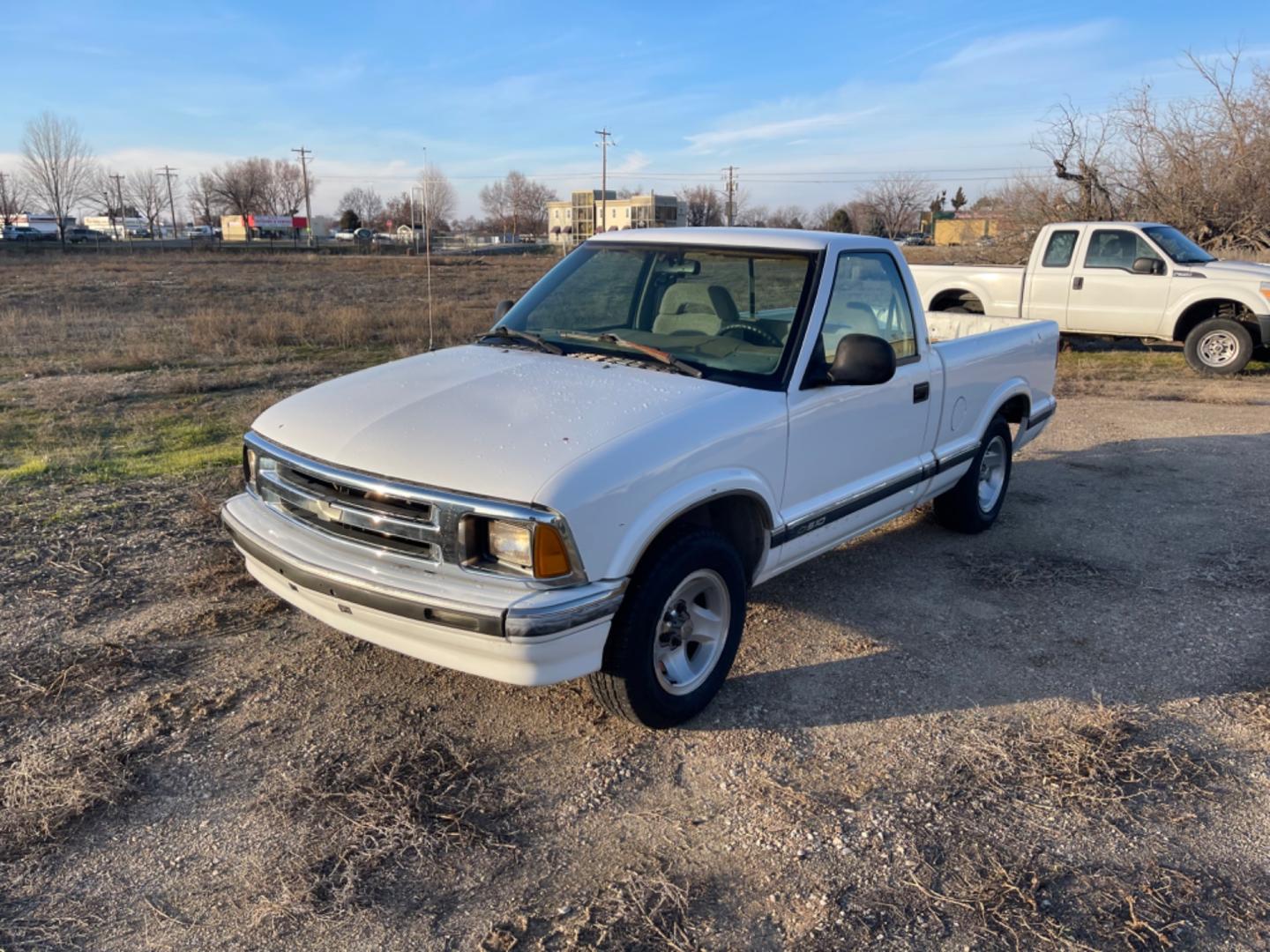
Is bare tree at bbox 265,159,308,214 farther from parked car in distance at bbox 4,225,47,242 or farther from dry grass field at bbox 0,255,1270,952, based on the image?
dry grass field at bbox 0,255,1270,952

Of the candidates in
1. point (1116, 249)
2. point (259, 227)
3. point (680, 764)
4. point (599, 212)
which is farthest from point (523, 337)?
point (259, 227)

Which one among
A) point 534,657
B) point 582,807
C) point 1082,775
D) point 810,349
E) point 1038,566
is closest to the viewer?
point 534,657

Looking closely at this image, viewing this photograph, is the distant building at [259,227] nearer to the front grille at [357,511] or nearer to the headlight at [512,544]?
the front grille at [357,511]

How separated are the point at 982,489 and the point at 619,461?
3.77 meters

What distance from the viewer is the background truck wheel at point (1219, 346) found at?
12039 millimetres

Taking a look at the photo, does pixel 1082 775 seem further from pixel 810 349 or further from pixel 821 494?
pixel 810 349

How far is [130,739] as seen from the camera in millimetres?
3414

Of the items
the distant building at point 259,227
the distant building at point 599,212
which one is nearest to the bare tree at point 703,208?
the distant building at point 599,212

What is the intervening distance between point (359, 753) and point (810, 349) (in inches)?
95.7

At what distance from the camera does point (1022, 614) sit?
15.8ft

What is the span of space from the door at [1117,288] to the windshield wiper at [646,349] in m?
10.5

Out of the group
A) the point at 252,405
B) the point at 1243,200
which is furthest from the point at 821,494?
the point at 1243,200

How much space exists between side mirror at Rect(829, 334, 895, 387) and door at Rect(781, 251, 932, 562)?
145 mm

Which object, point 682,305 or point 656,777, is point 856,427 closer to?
point 682,305
